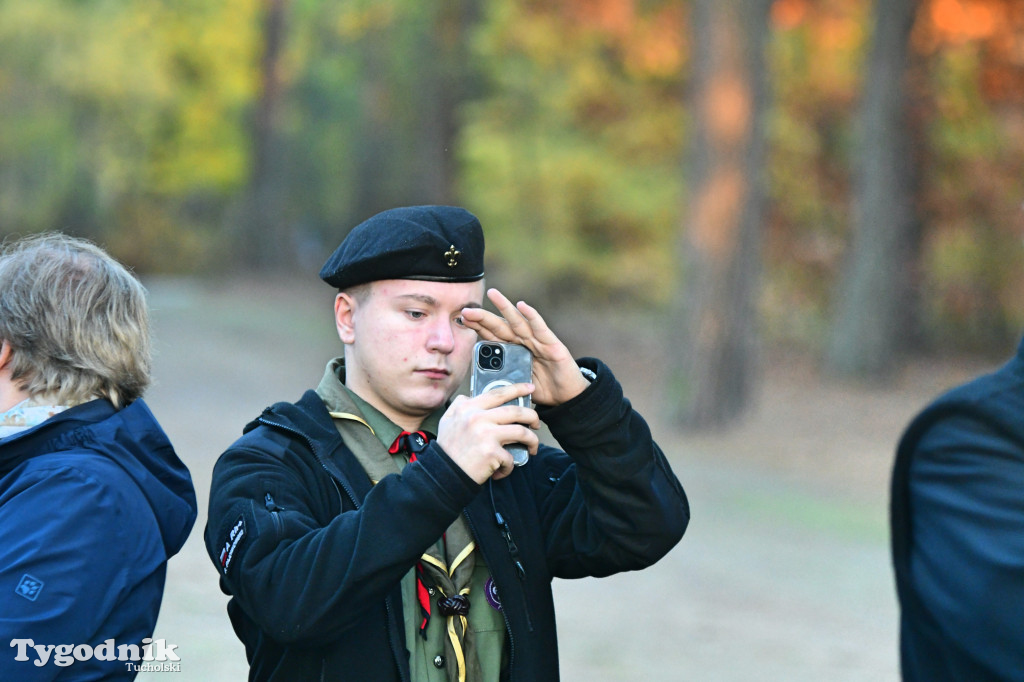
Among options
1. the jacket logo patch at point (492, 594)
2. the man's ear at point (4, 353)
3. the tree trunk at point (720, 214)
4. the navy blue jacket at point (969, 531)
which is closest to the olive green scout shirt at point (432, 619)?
the jacket logo patch at point (492, 594)

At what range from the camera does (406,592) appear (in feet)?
8.60

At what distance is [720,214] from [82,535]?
12716mm

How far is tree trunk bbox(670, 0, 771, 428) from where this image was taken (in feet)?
47.2

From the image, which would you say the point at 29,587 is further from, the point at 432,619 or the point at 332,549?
the point at 432,619

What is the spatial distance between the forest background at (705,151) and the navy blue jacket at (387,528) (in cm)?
1194

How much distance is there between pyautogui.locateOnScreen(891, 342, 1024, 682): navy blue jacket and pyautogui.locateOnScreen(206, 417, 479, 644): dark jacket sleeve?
0.85 metres

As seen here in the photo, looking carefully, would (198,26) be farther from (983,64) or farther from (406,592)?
(406,592)

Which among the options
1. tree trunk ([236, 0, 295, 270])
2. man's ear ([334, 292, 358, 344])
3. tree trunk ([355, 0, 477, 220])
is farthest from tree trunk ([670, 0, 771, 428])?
tree trunk ([236, 0, 295, 270])

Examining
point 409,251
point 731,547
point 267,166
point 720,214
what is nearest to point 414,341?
point 409,251

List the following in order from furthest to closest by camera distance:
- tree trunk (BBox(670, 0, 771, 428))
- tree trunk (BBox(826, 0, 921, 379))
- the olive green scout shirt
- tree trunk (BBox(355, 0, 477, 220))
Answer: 1. tree trunk (BBox(355, 0, 477, 220))
2. tree trunk (BBox(826, 0, 921, 379))
3. tree trunk (BBox(670, 0, 771, 428))
4. the olive green scout shirt

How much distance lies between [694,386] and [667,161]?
6266 millimetres

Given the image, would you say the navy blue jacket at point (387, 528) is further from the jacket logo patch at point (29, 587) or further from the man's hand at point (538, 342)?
the jacket logo patch at point (29, 587)

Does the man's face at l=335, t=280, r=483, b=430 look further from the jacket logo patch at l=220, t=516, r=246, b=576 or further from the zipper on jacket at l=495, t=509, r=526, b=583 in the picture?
the jacket logo patch at l=220, t=516, r=246, b=576

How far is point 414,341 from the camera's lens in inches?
108
